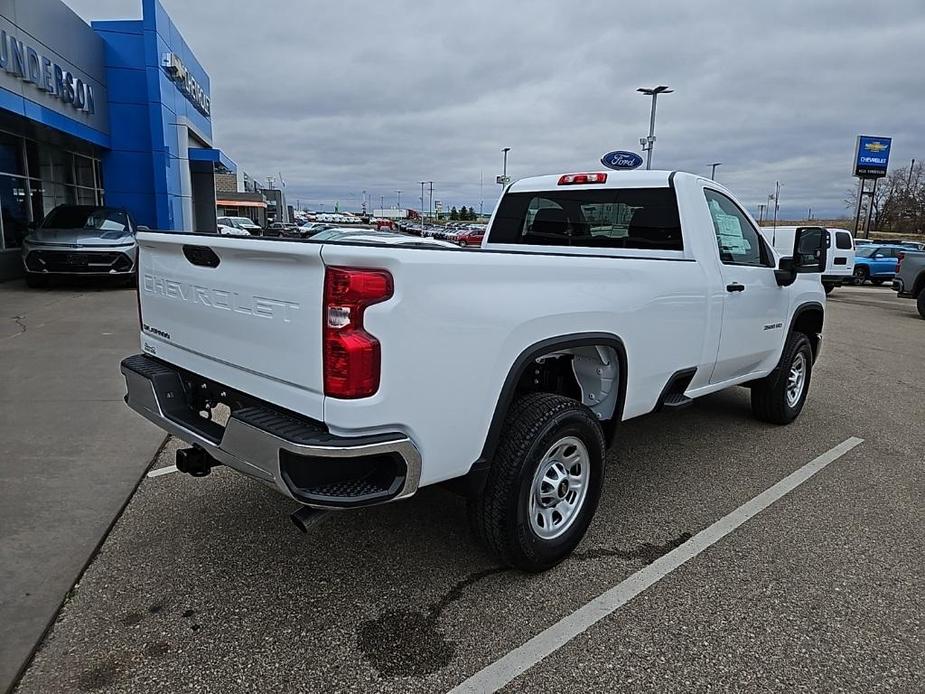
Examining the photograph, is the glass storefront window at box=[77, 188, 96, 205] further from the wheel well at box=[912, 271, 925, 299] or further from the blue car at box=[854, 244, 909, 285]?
the blue car at box=[854, 244, 909, 285]

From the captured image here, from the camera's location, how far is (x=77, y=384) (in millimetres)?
6496

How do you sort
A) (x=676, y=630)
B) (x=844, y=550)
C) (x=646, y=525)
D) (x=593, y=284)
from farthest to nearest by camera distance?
(x=646, y=525) → (x=844, y=550) → (x=593, y=284) → (x=676, y=630)

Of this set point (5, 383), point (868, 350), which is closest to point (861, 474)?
point (868, 350)

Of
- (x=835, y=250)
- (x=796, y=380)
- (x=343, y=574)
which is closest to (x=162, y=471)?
(x=343, y=574)

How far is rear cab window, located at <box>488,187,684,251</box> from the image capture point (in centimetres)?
443

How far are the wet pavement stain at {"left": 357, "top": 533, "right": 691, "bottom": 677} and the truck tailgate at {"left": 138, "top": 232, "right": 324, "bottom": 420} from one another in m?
1.01

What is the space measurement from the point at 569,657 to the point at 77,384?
224 inches

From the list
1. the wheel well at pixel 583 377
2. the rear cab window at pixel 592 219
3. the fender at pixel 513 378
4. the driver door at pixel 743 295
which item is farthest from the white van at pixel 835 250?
the fender at pixel 513 378

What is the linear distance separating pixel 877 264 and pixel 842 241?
7540 millimetres

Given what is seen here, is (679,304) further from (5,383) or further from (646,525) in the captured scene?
(5,383)

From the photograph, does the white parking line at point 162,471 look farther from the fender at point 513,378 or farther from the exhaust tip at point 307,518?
the fender at point 513,378

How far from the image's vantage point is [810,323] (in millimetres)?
6133

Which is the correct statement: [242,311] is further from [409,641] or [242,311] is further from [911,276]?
[911,276]

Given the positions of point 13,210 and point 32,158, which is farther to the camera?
point 32,158
